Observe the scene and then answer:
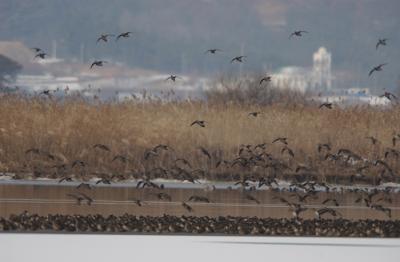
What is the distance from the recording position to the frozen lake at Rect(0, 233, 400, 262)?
7176 mm

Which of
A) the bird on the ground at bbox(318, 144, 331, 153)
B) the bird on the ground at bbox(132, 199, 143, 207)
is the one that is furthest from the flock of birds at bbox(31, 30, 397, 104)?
the bird on the ground at bbox(132, 199, 143, 207)

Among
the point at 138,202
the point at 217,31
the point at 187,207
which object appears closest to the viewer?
the point at 187,207

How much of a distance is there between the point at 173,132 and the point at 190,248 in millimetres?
1158

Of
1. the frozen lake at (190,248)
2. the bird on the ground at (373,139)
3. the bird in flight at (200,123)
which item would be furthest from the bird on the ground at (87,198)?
the bird on the ground at (373,139)

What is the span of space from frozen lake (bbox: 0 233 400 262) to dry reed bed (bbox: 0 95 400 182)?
86 cm

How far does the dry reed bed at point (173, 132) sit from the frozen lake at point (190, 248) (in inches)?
34.0

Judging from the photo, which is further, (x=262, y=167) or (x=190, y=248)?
(x=262, y=167)

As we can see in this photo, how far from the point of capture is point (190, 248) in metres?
7.22

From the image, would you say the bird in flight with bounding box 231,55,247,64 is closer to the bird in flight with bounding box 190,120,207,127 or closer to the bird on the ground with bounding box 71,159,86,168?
the bird in flight with bounding box 190,120,207,127

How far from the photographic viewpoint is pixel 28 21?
7.87 meters

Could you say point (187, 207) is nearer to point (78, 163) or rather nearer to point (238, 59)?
point (78, 163)

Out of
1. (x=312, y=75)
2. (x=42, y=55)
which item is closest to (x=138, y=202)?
(x=42, y=55)

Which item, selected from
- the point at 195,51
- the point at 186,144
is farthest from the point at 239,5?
the point at 186,144

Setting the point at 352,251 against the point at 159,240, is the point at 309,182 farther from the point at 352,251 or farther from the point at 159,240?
the point at 159,240
